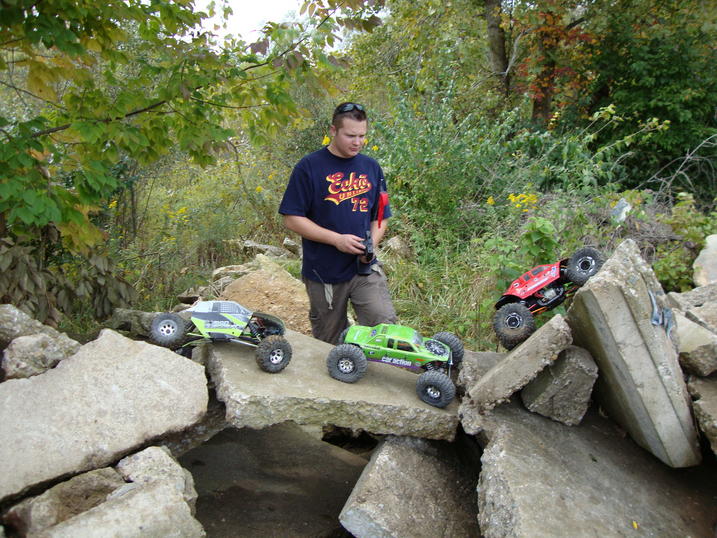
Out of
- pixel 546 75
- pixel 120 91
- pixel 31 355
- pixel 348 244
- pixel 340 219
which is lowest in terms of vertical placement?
pixel 31 355

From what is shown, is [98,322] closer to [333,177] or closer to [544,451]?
[333,177]

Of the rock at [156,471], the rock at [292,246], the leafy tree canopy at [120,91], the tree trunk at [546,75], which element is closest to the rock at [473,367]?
the rock at [156,471]

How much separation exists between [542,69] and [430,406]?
35.6 ft

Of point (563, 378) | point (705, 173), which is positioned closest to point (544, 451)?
point (563, 378)

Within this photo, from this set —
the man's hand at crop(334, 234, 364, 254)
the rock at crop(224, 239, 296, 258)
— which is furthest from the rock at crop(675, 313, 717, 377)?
the rock at crop(224, 239, 296, 258)

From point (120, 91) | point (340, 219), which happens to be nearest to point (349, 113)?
point (340, 219)

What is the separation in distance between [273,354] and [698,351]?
A: 2452 millimetres

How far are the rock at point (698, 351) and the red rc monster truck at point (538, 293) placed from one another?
66 cm

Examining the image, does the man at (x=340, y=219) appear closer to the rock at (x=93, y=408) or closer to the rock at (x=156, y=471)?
the rock at (x=93, y=408)

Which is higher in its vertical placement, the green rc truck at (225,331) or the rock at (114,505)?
the green rc truck at (225,331)

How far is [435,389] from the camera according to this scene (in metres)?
3.46

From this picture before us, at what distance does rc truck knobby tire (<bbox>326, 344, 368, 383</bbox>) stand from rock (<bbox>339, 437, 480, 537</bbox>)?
0.44m

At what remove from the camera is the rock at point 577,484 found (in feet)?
8.66

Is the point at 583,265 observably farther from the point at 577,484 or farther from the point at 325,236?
the point at 325,236
